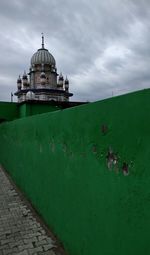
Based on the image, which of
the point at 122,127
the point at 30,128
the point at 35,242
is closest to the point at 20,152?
the point at 30,128

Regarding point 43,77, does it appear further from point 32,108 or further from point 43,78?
point 32,108

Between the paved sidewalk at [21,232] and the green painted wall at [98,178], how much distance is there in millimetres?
229

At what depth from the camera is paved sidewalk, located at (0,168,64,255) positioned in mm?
3689

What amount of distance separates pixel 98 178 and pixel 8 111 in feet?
60.1

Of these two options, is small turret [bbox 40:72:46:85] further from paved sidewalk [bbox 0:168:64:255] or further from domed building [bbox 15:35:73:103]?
paved sidewalk [bbox 0:168:64:255]

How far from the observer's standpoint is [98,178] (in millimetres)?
2635

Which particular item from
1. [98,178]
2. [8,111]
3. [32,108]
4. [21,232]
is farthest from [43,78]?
[98,178]

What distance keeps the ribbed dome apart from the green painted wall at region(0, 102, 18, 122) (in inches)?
1002

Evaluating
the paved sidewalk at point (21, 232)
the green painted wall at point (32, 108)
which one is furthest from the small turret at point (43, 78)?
the paved sidewalk at point (21, 232)

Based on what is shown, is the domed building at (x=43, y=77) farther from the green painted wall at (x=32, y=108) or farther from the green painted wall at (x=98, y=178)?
the green painted wall at (x=98, y=178)

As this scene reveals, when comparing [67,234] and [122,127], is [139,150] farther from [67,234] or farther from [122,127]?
[67,234]

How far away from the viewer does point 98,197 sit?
265 centimetres

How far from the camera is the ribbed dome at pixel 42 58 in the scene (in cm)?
4378

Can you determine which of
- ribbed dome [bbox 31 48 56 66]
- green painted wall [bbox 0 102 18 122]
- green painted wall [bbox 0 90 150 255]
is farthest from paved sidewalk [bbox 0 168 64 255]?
ribbed dome [bbox 31 48 56 66]
